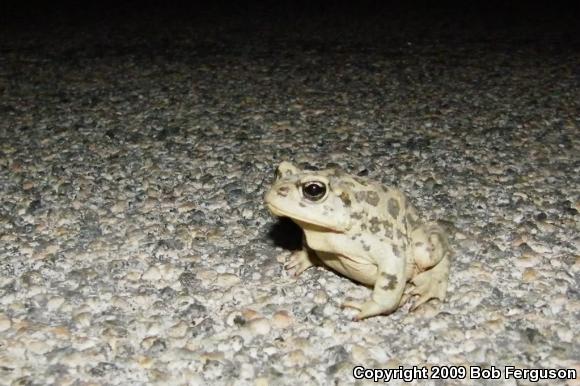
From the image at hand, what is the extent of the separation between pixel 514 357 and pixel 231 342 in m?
1.05

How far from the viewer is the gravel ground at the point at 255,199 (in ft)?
7.22

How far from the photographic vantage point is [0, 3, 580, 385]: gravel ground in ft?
7.22

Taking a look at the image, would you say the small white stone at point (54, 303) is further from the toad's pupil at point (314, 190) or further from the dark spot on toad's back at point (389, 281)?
the dark spot on toad's back at point (389, 281)

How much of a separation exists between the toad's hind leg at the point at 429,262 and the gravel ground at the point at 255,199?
0.09 metres

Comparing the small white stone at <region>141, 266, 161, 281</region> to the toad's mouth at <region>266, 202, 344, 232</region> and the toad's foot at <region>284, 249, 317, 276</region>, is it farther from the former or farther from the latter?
the toad's mouth at <region>266, 202, 344, 232</region>

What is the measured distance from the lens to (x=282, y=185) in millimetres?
2160

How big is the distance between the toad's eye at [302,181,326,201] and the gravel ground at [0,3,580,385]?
1.73 ft

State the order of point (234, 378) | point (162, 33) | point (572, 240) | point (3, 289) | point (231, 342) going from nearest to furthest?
point (234, 378) < point (231, 342) < point (3, 289) < point (572, 240) < point (162, 33)

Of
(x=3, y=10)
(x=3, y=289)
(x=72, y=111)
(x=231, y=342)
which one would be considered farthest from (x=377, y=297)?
(x=3, y=10)

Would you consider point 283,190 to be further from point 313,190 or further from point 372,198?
point 372,198

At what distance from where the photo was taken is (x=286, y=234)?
9.52 ft

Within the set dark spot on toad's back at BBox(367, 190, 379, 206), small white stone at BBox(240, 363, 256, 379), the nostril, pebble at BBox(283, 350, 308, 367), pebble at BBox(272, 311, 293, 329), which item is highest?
the nostril

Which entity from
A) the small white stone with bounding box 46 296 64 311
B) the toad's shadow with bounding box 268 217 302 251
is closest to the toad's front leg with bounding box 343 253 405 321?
the toad's shadow with bounding box 268 217 302 251

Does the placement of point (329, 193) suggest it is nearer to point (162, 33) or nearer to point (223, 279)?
point (223, 279)
